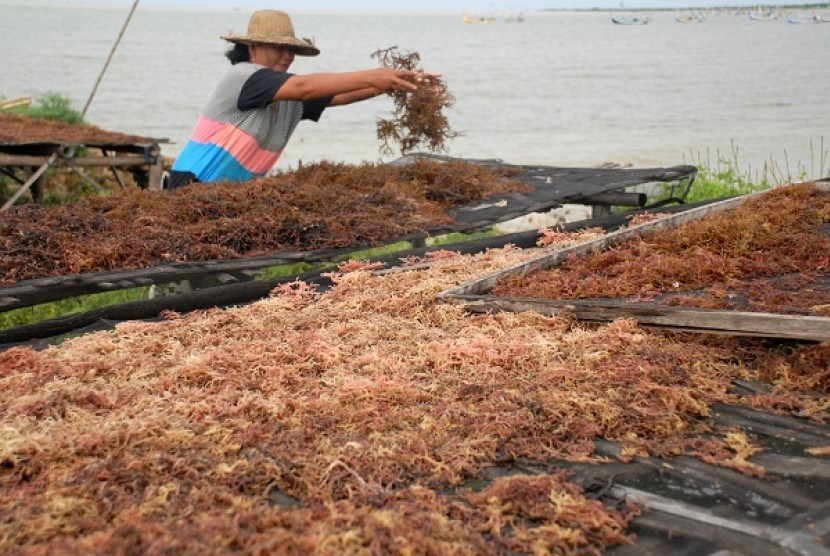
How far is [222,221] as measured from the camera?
5.38 m

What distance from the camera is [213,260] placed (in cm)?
499

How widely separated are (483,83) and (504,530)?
143 ft

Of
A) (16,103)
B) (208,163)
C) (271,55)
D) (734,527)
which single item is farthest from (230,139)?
→ (16,103)

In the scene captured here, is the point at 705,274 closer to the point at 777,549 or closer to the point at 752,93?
the point at 777,549

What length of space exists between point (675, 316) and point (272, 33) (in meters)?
4.19

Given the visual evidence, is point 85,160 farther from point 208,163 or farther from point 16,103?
point 16,103

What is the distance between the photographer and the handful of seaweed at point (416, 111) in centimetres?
689

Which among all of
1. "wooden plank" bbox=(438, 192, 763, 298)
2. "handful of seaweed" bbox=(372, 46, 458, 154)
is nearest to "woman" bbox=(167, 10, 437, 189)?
"handful of seaweed" bbox=(372, 46, 458, 154)

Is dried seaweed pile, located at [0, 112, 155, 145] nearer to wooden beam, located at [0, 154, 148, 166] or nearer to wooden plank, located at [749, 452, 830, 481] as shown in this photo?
wooden beam, located at [0, 154, 148, 166]

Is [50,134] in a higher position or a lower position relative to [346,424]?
higher

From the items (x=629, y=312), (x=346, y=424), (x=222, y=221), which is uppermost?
(x=222, y=221)

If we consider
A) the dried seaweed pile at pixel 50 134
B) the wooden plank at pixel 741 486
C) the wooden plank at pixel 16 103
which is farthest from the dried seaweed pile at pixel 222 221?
the wooden plank at pixel 16 103

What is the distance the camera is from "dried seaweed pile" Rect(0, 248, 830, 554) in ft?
7.32

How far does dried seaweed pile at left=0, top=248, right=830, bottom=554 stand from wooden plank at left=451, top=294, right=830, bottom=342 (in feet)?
0.24
